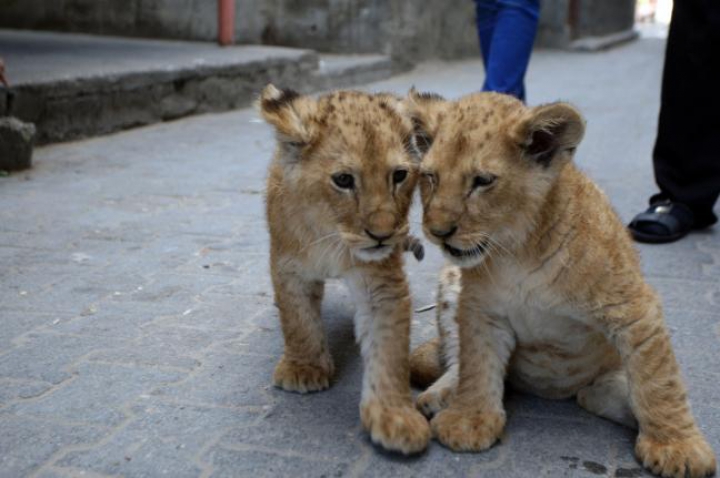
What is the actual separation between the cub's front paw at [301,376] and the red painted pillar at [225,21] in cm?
1011

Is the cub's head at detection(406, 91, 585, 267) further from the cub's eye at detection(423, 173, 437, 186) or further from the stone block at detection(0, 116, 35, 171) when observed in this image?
the stone block at detection(0, 116, 35, 171)

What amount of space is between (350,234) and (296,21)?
41.6 ft

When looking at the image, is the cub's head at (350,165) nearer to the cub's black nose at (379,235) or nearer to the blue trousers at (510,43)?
the cub's black nose at (379,235)

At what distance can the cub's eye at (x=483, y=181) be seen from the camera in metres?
3.05

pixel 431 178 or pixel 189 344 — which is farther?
pixel 189 344

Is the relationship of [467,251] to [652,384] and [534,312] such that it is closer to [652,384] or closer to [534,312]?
[534,312]

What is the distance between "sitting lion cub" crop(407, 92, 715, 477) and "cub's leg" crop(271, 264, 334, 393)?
58 centimetres

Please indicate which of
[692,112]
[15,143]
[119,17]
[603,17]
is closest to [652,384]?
[692,112]

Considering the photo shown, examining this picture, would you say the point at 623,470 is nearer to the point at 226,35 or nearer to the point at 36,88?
the point at 36,88

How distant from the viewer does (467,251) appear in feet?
10.1

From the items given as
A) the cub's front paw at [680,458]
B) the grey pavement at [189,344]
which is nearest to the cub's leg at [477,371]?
A: the grey pavement at [189,344]

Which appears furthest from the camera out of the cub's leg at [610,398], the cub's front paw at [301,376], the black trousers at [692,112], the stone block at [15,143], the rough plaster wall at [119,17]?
the rough plaster wall at [119,17]

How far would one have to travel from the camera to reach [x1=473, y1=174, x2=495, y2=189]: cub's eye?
3.05 meters

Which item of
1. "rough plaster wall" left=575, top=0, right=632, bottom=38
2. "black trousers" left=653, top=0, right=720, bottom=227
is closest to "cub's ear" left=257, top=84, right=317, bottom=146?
"black trousers" left=653, top=0, right=720, bottom=227
